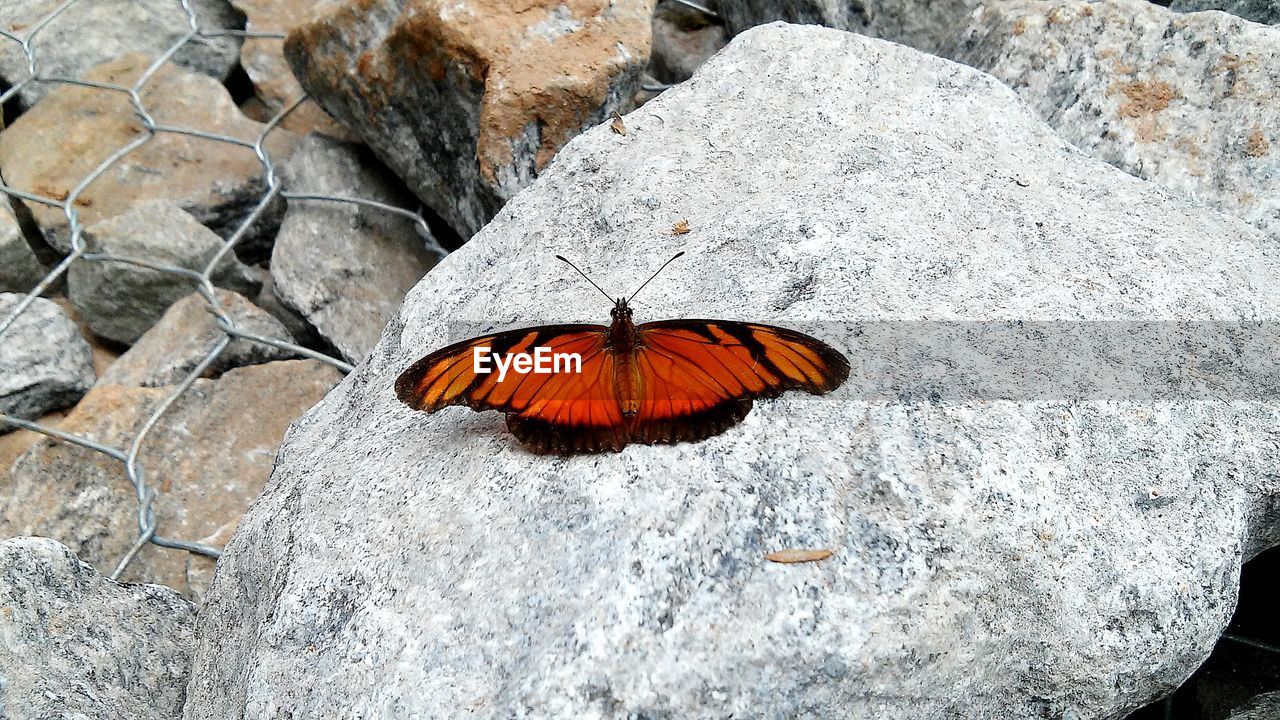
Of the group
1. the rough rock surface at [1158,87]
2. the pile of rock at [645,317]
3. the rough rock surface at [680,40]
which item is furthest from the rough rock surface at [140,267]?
the rough rock surface at [1158,87]

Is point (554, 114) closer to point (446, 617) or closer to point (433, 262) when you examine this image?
point (433, 262)

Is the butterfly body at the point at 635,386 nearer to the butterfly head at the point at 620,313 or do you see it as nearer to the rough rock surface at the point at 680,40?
the butterfly head at the point at 620,313

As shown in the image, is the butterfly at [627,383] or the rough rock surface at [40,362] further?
the rough rock surface at [40,362]

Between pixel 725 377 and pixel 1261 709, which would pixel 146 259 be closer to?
pixel 725 377

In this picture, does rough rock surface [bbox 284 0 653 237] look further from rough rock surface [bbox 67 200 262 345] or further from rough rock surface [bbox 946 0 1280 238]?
rough rock surface [bbox 946 0 1280 238]

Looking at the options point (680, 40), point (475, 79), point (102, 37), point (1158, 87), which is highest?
point (1158, 87)

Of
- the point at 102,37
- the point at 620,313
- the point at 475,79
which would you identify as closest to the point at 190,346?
the point at 475,79

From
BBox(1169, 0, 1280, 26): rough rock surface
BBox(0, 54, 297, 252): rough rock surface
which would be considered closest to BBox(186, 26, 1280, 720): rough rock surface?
BBox(1169, 0, 1280, 26): rough rock surface
